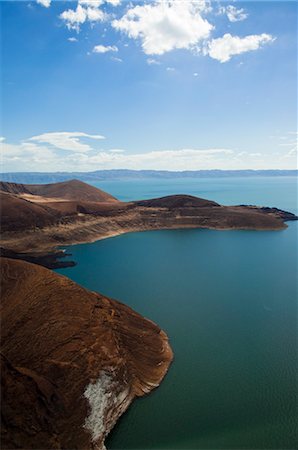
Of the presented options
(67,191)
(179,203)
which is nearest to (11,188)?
(67,191)

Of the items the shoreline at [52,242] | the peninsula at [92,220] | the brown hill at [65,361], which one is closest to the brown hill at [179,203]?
the peninsula at [92,220]

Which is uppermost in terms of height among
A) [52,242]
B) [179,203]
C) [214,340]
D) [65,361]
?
[179,203]

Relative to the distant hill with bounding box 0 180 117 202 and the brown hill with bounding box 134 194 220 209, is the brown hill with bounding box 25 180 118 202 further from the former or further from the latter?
the brown hill with bounding box 134 194 220 209

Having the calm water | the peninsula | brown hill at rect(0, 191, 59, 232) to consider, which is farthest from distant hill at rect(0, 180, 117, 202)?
the calm water

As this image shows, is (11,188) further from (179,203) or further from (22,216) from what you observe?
(179,203)

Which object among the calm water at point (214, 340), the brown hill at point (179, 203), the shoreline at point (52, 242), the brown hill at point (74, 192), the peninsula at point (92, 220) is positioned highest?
the brown hill at point (74, 192)

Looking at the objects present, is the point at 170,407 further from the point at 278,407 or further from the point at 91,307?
the point at 91,307

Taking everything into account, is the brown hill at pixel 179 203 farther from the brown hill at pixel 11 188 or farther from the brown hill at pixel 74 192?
the brown hill at pixel 11 188
